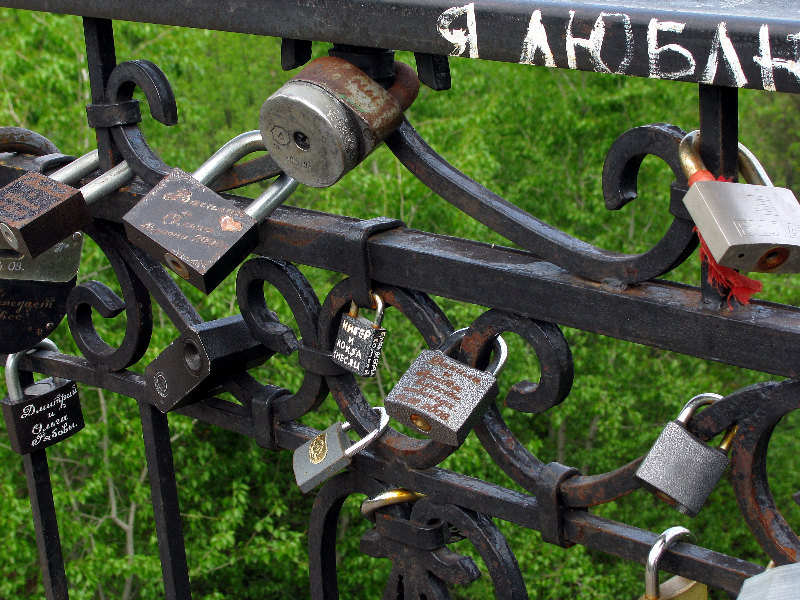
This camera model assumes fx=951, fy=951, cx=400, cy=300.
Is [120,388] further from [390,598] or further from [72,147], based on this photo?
[72,147]

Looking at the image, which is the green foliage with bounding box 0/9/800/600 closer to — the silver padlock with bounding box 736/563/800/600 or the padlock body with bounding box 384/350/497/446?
the padlock body with bounding box 384/350/497/446

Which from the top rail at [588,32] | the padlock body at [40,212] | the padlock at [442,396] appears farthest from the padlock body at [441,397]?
the padlock body at [40,212]

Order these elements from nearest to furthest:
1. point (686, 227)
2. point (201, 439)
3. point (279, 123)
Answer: point (686, 227), point (279, 123), point (201, 439)

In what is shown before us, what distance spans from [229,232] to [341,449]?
281 mm

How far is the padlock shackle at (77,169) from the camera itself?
1275 millimetres

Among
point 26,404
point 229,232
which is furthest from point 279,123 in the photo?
point 26,404

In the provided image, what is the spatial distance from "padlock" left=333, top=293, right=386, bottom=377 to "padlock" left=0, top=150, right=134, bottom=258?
38 centimetres

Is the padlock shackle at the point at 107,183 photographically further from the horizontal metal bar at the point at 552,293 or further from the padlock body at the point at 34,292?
the horizontal metal bar at the point at 552,293

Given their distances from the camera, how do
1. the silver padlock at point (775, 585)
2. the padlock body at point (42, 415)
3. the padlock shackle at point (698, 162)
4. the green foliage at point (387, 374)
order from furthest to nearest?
the green foliage at point (387, 374), the padlock body at point (42, 415), the padlock shackle at point (698, 162), the silver padlock at point (775, 585)

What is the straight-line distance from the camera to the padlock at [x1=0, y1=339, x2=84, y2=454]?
1.47m

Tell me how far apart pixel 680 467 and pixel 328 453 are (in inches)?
16.6

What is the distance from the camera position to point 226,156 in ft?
3.59

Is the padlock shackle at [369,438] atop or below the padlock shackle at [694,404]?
below

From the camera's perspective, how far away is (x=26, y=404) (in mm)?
1483
